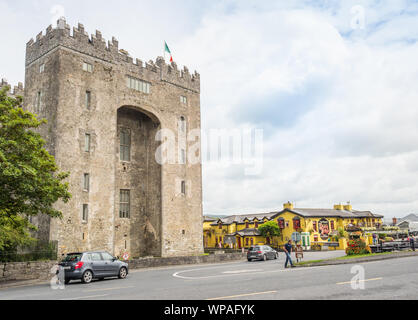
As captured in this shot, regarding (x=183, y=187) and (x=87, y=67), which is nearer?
(x=87, y=67)

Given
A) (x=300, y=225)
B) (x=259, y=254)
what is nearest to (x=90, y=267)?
(x=259, y=254)

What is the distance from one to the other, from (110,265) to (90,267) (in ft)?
4.07

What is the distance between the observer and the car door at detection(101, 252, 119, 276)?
60.1ft

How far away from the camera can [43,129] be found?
29.0 meters

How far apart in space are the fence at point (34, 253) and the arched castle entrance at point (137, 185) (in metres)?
8.51

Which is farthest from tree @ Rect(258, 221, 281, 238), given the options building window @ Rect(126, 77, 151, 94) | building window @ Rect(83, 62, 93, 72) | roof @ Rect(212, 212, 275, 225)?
building window @ Rect(83, 62, 93, 72)

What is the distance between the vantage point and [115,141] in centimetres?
3347

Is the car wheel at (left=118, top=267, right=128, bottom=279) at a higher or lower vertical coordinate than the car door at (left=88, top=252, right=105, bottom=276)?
lower

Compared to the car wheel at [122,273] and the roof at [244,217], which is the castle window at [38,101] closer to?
the car wheel at [122,273]

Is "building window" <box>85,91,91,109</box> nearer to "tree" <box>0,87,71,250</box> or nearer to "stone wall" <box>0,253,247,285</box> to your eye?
"tree" <box>0,87,71,250</box>

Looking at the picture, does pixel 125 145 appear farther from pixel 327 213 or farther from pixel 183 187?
pixel 327 213

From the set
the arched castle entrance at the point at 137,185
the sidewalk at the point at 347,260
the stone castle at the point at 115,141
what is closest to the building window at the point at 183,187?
the stone castle at the point at 115,141

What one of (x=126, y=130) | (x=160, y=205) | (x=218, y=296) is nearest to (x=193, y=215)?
(x=160, y=205)
